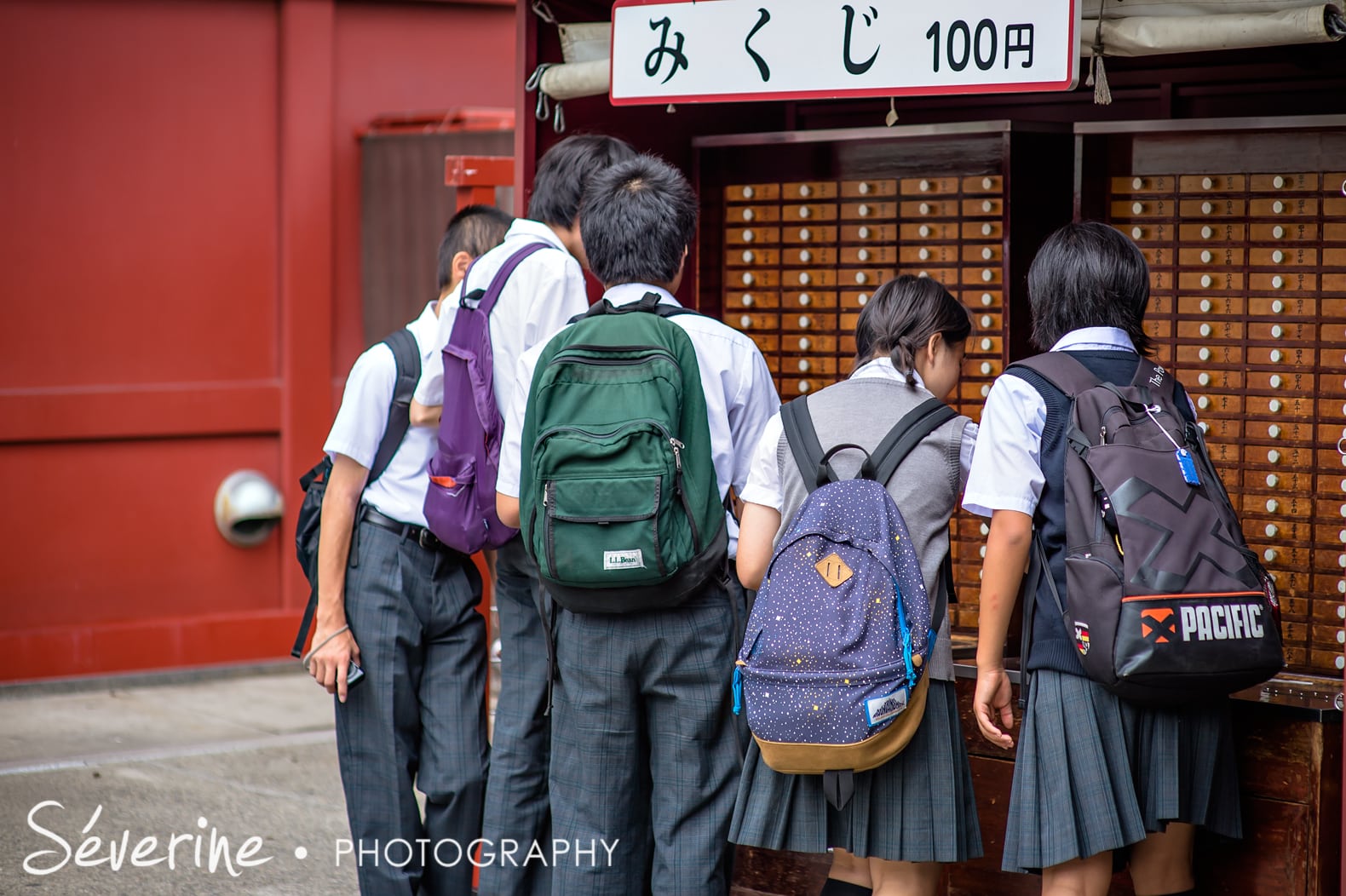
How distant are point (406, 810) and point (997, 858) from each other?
53.4 inches

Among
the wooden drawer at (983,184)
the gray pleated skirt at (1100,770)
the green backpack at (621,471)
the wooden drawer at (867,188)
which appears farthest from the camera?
the wooden drawer at (867,188)

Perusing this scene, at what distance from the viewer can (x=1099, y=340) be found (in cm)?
280

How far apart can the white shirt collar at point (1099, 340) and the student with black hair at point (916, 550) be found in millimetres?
222

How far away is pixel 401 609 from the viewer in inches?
138

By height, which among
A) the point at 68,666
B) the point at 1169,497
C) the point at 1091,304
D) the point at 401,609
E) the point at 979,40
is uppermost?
the point at 979,40

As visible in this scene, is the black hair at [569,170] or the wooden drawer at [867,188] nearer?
the black hair at [569,170]

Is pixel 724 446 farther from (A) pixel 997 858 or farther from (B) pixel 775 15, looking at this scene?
(A) pixel 997 858

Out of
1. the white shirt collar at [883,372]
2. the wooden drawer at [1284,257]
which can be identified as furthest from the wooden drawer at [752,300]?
the white shirt collar at [883,372]

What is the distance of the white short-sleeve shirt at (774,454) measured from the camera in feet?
9.27

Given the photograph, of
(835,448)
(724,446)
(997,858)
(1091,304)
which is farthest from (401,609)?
(1091,304)

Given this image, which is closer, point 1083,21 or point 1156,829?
point 1156,829

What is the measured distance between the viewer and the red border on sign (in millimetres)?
2875

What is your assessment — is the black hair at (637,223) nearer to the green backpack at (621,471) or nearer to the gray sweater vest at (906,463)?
the green backpack at (621,471)

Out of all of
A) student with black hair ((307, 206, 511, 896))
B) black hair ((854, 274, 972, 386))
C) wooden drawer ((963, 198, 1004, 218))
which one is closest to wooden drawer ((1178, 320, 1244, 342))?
wooden drawer ((963, 198, 1004, 218))
